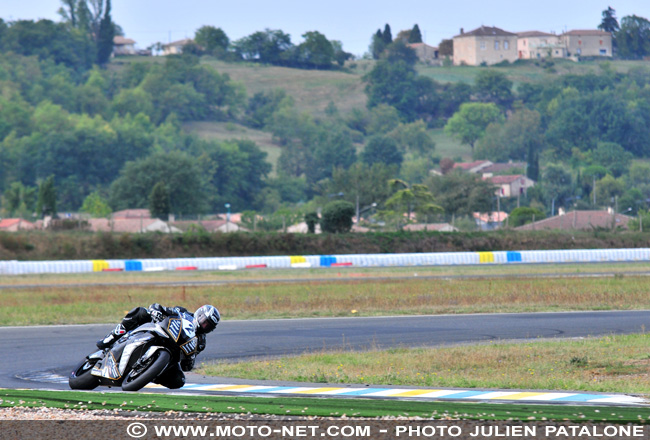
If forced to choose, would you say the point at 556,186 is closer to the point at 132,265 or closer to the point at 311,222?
the point at 311,222

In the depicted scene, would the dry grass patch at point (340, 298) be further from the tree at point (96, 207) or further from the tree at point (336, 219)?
the tree at point (96, 207)

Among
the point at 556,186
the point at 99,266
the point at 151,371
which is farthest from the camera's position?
the point at 556,186

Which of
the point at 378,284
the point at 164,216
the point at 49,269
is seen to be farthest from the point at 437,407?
the point at 164,216

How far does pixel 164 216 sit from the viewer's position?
95.2 meters

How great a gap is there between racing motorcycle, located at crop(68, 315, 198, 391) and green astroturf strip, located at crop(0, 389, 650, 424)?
331 millimetres

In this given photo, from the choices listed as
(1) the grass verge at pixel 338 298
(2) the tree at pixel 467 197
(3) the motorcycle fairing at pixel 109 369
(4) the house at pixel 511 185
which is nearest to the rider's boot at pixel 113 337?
(3) the motorcycle fairing at pixel 109 369

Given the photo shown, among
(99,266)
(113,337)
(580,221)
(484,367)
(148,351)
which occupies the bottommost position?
(580,221)

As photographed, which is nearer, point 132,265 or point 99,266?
point 99,266

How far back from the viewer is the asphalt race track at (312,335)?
A: 1647cm

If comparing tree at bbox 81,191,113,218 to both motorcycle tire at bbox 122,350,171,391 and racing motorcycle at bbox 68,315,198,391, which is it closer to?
racing motorcycle at bbox 68,315,198,391

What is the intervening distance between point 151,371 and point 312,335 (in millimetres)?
10406

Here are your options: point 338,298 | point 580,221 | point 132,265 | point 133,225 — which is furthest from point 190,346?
point 580,221

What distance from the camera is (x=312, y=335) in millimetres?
21047

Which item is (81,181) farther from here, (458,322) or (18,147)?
(458,322)
